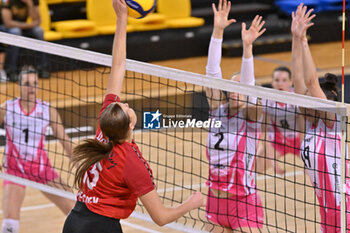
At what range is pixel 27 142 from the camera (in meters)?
7.29

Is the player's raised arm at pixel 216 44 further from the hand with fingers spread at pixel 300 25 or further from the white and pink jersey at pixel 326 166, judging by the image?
the white and pink jersey at pixel 326 166

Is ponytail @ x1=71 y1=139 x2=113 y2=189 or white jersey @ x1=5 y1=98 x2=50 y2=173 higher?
ponytail @ x1=71 y1=139 x2=113 y2=189

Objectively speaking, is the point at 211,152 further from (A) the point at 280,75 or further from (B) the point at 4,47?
(B) the point at 4,47

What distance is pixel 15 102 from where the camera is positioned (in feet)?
24.2

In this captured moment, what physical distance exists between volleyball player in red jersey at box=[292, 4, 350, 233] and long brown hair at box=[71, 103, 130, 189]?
62.9 inches

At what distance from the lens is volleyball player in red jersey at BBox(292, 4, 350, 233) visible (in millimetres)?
5375

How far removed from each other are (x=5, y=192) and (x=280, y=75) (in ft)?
10.2

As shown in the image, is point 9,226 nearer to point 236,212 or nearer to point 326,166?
point 236,212

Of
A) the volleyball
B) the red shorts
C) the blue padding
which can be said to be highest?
the volleyball

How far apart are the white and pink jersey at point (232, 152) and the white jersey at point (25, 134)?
1853 millimetres

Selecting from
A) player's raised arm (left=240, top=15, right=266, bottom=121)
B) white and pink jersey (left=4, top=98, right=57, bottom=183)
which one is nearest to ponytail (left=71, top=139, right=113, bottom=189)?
player's raised arm (left=240, top=15, right=266, bottom=121)

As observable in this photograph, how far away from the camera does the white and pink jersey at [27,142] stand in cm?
717

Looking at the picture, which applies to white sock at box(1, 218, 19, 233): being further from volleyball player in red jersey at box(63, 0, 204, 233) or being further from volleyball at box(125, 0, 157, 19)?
volleyball player in red jersey at box(63, 0, 204, 233)

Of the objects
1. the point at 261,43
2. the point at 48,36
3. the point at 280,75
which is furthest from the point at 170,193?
the point at 261,43
